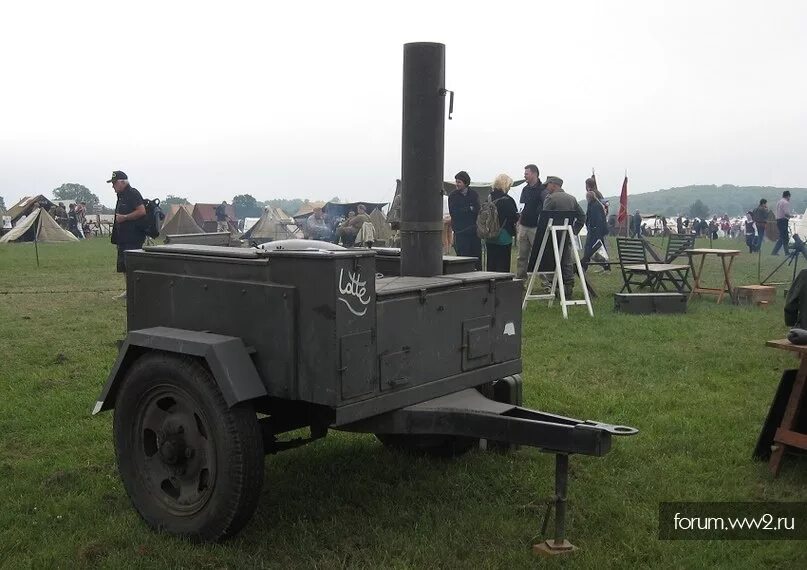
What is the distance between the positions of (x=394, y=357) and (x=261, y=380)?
618 millimetres

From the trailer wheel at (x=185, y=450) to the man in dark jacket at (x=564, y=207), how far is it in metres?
7.82

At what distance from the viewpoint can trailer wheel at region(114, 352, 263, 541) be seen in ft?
11.8

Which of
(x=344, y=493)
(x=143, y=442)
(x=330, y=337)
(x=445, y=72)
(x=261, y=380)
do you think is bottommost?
(x=344, y=493)

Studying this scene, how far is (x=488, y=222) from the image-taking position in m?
10.9

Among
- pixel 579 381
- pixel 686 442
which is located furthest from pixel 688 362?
pixel 686 442

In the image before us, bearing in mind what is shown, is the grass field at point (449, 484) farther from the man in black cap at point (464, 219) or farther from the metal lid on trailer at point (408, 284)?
the man in black cap at point (464, 219)

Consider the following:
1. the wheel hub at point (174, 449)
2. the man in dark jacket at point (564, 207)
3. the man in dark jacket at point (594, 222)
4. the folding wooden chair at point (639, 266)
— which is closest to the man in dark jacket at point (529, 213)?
the man in dark jacket at point (564, 207)

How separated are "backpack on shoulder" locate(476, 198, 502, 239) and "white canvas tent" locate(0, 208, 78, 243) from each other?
80.3 ft

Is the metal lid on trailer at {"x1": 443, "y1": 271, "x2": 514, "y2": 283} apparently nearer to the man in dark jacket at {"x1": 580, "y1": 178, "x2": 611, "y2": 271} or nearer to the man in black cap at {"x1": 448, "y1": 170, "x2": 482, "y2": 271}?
the man in black cap at {"x1": 448, "y1": 170, "x2": 482, "y2": 271}

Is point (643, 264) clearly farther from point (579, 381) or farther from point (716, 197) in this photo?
point (716, 197)

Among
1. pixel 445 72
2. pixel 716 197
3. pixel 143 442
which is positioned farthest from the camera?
pixel 716 197

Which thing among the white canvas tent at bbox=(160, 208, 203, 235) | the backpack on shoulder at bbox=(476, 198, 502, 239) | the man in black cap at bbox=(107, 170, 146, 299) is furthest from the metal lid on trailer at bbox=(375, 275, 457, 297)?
the white canvas tent at bbox=(160, 208, 203, 235)

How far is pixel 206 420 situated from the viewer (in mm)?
3691

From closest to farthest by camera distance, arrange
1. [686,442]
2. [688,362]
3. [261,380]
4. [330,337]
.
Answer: [330,337]
[261,380]
[686,442]
[688,362]
